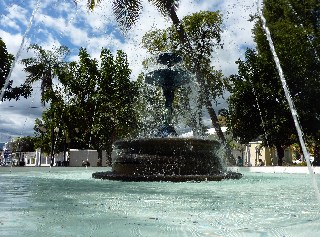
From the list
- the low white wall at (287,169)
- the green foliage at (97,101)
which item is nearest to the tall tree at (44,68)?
the green foliage at (97,101)

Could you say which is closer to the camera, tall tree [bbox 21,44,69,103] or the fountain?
the fountain

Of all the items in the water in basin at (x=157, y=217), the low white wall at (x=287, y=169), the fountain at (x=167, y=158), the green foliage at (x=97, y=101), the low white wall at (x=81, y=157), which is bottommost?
the water in basin at (x=157, y=217)

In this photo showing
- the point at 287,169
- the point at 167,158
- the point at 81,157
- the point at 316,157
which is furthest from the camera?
the point at 81,157

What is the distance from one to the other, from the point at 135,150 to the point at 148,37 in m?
26.1

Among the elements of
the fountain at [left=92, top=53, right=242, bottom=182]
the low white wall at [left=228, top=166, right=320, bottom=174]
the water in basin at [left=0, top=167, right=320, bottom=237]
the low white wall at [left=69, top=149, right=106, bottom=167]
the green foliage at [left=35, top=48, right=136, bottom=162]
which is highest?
the green foliage at [left=35, top=48, right=136, bottom=162]

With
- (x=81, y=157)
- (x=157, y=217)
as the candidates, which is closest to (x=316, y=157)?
(x=81, y=157)

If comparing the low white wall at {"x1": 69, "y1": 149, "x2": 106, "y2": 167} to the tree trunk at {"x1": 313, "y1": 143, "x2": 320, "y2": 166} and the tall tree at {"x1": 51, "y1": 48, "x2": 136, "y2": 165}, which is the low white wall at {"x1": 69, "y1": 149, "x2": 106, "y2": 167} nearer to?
the tall tree at {"x1": 51, "y1": 48, "x2": 136, "y2": 165}

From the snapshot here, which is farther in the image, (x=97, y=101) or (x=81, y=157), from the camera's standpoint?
(x=81, y=157)

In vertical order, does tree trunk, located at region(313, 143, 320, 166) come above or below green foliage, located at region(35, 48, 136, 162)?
below

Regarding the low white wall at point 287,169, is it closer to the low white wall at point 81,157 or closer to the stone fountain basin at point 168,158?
the stone fountain basin at point 168,158

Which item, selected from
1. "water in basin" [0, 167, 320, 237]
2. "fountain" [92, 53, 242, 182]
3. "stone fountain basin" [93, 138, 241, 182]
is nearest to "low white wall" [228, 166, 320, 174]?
"fountain" [92, 53, 242, 182]

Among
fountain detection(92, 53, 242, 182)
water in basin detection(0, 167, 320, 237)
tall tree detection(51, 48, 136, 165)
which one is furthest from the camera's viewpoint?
tall tree detection(51, 48, 136, 165)

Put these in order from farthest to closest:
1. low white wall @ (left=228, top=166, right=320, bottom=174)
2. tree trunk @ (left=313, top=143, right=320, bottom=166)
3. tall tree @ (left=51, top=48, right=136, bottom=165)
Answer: tall tree @ (left=51, top=48, right=136, bottom=165), tree trunk @ (left=313, top=143, right=320, bottom=166), low white wall @ (left=228, top=166, right=320, bottom=174)

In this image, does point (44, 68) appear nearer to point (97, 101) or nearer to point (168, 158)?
point (97, 101)
